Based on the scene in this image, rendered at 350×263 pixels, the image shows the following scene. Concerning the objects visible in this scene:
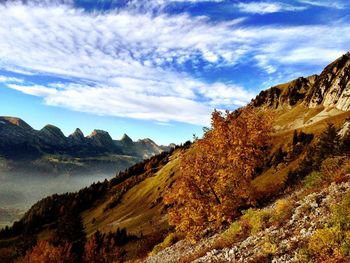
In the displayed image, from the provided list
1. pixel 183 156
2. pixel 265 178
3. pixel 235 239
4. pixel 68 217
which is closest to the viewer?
pixel 235 239

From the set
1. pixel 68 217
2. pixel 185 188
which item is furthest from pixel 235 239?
pixel 68 217

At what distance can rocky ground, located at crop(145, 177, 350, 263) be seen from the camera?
69.6 feet

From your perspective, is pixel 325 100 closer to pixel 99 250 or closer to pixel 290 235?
pixel 99 250

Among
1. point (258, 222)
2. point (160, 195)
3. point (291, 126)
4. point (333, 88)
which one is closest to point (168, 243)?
point (258, 222)

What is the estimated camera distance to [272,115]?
4322 cm

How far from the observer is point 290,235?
75.2 feet

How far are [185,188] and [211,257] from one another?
48.6 ft

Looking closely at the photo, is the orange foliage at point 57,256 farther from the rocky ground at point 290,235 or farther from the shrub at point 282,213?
the shrub at point 282,213

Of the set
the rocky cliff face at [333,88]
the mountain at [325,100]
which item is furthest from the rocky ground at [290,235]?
the rocky cliff face at [333,88]

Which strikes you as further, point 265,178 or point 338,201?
point 265,178

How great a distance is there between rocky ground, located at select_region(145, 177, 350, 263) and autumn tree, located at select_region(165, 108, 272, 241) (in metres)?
10.4

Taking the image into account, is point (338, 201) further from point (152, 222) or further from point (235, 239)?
point (152, 222)

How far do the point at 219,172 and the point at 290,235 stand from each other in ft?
58.5

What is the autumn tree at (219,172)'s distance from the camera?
39.8 metres
